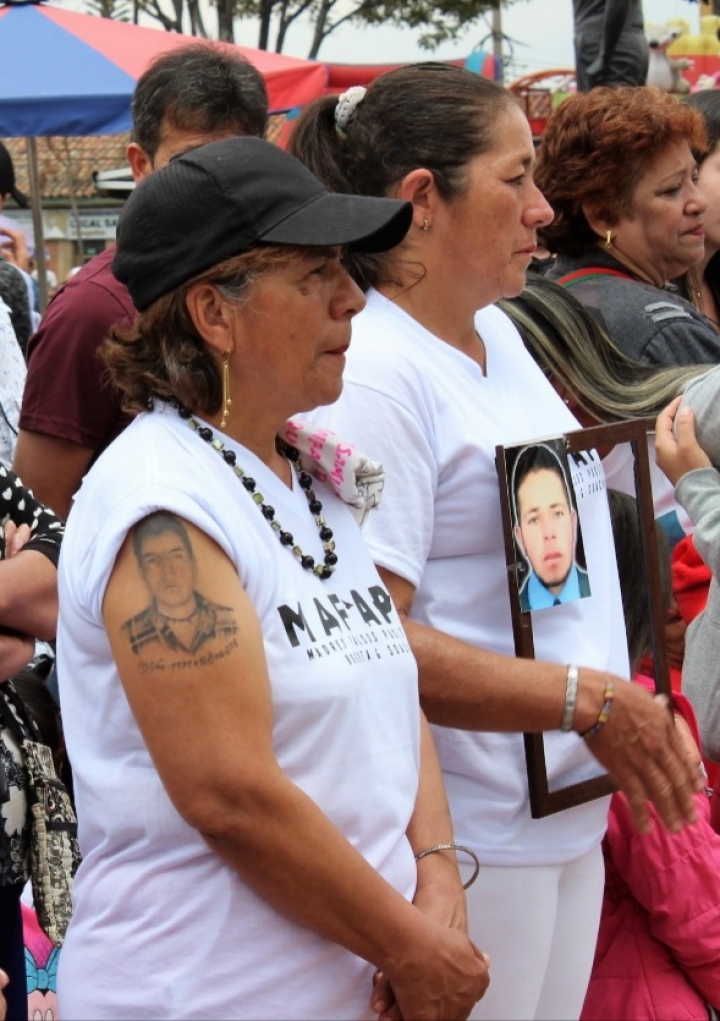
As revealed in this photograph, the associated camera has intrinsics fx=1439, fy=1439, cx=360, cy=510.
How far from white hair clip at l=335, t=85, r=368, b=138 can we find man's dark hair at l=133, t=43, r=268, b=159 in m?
0.93

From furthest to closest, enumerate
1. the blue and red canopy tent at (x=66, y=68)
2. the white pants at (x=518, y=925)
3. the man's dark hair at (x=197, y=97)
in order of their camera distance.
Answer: the blue and red canopy tent at (x=66, y=68)
the man's dark hair at (x=197, y=97)
the white pants at (x=518, y=925)

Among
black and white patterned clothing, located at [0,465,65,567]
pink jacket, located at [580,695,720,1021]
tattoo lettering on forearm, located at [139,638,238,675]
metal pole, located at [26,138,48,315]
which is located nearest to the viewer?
tattoo lettering on forearm, located at [139,638,238,675]

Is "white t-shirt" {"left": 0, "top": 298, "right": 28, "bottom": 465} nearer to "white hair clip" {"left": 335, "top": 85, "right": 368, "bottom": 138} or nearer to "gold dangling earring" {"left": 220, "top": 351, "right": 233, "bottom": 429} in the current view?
"white hair clip" {"left": 335, "top": 85, "right": 368, "bottom": 138}

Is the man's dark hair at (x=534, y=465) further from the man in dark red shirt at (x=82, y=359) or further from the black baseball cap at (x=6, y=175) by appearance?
the black baseball cap at (x=6, y=175)

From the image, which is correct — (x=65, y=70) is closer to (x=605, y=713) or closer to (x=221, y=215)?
(x=221, y=215)

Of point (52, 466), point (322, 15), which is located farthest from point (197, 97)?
point (322, 15)

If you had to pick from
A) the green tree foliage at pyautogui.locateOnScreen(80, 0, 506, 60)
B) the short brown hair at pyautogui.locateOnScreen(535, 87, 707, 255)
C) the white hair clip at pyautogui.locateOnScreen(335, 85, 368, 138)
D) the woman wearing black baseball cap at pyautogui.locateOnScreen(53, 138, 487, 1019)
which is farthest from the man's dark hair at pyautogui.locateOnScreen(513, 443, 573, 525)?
the green tree foliage at pyautogui.locateOnScreen(80, 0, 506, 60)

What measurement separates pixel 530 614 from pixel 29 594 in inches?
31.1

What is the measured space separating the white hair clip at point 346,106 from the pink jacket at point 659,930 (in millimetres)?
1335

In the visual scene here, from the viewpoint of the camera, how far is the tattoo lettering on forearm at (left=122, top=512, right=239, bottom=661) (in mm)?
1633

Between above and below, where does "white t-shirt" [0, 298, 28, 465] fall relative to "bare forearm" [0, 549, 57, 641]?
below

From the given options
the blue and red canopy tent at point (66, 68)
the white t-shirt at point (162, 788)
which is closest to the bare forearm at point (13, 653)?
the white t-shirt at point (162, 788)

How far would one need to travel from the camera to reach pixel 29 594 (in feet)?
7.48

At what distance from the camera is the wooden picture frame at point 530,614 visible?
217cm
